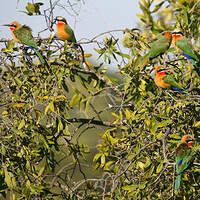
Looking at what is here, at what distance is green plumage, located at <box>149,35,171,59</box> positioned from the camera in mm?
2133

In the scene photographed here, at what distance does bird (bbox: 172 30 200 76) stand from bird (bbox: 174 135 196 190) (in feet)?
1.69

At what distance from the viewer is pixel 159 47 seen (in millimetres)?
2186

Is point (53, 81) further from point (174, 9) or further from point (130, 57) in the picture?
point (174, 9)

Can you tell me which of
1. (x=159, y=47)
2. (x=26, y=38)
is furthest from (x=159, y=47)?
(x=26, y=38)

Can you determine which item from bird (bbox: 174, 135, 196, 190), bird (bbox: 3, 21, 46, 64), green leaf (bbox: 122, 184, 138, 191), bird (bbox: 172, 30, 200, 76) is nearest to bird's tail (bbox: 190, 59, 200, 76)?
bird (bbox: 172, 30, 200, 76)

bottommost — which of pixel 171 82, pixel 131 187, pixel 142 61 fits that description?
pixel 131 187

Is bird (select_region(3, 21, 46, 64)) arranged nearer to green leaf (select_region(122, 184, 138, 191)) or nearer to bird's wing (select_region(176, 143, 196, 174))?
green leaf (select_region(122, 184, 138, 191))

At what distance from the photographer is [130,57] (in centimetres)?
253

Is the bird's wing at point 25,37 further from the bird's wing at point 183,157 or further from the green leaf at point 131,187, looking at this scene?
the bird's wing at point 183,157

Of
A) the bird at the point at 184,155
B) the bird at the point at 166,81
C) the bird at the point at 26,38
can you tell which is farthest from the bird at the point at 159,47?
the bird at the point at 26,38

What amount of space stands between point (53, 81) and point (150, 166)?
0.88 m

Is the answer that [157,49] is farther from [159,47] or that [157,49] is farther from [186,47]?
[186,47]

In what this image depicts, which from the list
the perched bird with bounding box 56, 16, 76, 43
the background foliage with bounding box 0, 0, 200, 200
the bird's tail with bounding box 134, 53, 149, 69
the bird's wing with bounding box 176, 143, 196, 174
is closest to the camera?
the bird's wing with bounding box 176, 143, 196, 174

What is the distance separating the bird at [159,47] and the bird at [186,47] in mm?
55
